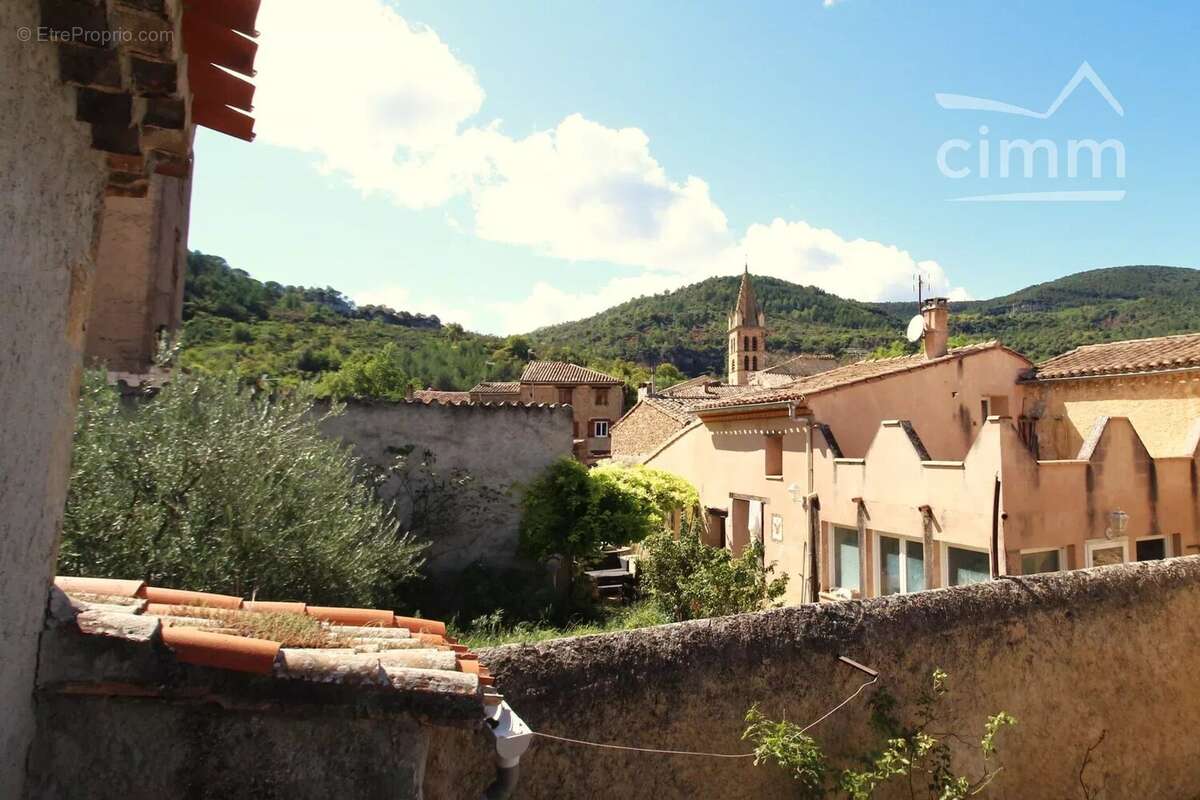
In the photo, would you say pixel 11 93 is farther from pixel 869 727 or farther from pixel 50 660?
pixel 869 727

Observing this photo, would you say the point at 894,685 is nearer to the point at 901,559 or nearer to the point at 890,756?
the point at 890,756

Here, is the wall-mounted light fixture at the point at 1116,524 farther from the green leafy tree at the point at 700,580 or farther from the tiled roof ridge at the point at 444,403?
the tiled roof ridge at the point at 444,403

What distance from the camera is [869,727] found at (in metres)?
4.72

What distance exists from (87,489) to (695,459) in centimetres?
1456

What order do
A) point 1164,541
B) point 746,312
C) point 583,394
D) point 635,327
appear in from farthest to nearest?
point 635,327, point 746,312, point 583,394, point 1164,541

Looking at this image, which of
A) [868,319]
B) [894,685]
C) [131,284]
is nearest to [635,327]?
[868,319]

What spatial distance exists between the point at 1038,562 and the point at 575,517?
774cm

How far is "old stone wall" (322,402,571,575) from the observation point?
42.1 feet

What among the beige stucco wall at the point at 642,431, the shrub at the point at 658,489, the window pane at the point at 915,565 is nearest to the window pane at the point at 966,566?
the window pane at the point at 915,565

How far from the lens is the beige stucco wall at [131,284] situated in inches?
579

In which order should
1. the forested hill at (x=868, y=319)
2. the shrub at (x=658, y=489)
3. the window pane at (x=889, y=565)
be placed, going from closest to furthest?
1. the window pane at (x=889, y=565)
2. the shrub at (x=658, y=489)
3. the forested hill at (x=868, y=319)

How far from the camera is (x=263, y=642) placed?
2.30m

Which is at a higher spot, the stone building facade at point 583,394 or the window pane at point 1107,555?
the stone building facade at point 583,394

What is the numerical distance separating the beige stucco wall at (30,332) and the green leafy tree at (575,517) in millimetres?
10766
